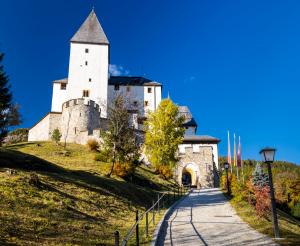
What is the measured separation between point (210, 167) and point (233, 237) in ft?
102

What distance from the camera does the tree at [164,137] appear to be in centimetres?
3053

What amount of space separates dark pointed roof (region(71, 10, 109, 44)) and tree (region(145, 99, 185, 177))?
2642cm

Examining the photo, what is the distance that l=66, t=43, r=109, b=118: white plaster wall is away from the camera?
51.7m

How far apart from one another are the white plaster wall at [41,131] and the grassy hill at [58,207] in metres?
25.1

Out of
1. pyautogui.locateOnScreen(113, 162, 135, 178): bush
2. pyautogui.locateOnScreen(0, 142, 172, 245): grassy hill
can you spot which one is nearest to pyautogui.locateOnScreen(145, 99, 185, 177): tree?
pyautogui.locateOnScreen(113, 162, 135, 178): bush

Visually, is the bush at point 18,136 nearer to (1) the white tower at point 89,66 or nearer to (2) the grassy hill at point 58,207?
(1) the white tower at point 89,66

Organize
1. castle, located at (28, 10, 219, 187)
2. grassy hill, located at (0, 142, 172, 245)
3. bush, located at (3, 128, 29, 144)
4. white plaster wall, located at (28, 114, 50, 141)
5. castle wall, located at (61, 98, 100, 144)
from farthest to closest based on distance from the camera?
bush, located at (3, 128, 29, 144) → white plaster wall, located at (28, 114, 50, 141) → castle wall, located at (61, 98, 100, 144) → castle, located at (28, 10, 219, 187) → grassy hill, located at (0, 142, 172, 245)

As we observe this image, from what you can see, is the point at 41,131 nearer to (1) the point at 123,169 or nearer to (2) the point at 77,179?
(1) the point at 123,169

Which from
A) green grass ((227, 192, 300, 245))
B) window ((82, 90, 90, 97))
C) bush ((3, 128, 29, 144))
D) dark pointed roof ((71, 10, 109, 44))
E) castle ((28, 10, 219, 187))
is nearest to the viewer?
green grass ((227, 192, 300, 245))

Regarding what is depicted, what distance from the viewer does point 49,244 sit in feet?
25.0

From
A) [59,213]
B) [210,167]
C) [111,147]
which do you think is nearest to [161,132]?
[111,147]

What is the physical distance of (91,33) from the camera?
55812 millimetres

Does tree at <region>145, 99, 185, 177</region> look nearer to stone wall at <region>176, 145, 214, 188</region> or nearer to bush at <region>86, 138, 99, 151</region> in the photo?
stone wall at <region>176, 145, 214, 188</region>

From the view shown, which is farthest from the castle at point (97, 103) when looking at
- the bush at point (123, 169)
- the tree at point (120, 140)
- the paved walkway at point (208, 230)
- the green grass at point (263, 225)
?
the paved walkway at point (208, 230)
